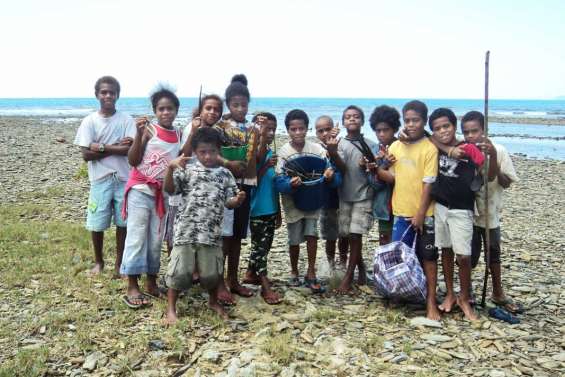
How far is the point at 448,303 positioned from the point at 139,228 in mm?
3607

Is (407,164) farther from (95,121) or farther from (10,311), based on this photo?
(10,311)

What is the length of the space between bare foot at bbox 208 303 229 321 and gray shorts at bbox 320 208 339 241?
69.4 inches

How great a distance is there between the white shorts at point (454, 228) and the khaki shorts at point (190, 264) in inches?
95.1

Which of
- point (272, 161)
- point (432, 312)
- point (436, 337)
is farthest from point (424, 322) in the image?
point (272, 161)

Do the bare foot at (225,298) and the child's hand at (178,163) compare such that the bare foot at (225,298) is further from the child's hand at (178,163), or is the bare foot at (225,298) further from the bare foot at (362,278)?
the bare foot at (362,278)

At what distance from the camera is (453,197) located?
17.1ft

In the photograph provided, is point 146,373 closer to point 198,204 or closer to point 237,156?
point 198,204

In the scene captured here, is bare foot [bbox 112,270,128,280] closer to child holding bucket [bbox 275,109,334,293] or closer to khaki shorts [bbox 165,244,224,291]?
khaki shorts [bbox 165,244,224,291]

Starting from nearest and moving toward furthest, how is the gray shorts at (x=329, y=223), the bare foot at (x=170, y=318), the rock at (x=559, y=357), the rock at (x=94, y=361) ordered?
the rock at (x=94, y=361)
the rock at (x=559, y=357)
the bare foot at (x=170, y=318)
the gray shorts at (x=329, y=223)

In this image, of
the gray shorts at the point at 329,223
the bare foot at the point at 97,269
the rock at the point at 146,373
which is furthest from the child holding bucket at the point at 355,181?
the bare foot at the point at 97,269

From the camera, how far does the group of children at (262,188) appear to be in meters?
5.05

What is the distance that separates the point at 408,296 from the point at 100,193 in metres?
4.00

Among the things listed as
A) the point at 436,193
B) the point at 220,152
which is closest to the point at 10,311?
the point at 220,152

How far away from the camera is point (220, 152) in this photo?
534cm
